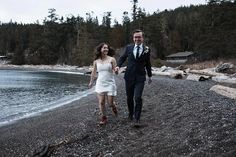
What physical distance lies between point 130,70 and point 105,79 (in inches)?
40.4

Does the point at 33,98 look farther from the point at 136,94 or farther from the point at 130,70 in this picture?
the point at 136,94

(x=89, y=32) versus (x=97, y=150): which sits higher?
(x=89, y=32)

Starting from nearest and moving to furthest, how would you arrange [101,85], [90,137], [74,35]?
[90,137]
[101,85]
[74,35]

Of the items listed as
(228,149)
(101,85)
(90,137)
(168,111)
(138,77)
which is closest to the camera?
(228,149)

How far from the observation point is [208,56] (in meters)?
60.4

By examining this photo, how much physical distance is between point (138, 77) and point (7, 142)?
4.00 m

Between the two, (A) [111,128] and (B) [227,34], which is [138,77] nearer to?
(A) [111,128]

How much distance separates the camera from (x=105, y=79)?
10.9 meters

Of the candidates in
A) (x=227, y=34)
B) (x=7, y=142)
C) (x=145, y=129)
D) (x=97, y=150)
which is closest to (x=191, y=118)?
(x=145, y=129)

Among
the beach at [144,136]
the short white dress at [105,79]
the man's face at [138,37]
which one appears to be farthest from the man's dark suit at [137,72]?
the short white dress at [105,79]

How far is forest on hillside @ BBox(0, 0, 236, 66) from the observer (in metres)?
60.2

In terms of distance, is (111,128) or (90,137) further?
(111,128)

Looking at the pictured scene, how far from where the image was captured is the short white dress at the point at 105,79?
1081 cm

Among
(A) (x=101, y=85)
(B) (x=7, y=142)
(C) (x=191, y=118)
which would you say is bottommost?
(B) (x=7, y=142)
